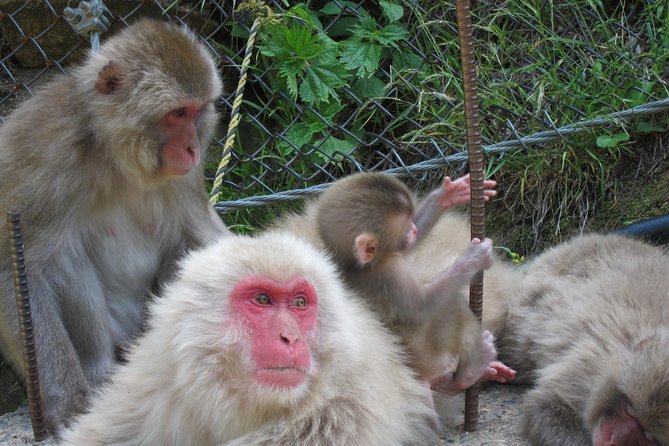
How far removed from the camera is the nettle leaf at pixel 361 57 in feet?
18.9

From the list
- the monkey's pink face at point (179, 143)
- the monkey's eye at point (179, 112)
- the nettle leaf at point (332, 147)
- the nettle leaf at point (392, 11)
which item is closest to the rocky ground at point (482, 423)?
the monkey's pink face at point (179, 143)

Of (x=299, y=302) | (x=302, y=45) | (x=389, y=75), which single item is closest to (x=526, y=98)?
(x=389, y=75)

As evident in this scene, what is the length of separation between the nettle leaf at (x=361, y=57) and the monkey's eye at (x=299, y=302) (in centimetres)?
301

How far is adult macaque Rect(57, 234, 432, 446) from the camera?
2.84 meters

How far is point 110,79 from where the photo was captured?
400 centimetres

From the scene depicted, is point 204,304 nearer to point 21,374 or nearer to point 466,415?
point 466,415

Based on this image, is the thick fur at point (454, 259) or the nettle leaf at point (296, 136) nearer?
the thick fur at point (454, 259)

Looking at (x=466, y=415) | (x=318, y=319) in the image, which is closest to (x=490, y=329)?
(x=466, y=415)

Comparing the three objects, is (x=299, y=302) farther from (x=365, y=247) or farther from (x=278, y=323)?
(x=365, y=247)

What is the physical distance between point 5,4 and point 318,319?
14.6 ft

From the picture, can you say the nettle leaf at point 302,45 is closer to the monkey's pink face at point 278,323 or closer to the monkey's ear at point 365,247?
the monkey's ear at point 365,247

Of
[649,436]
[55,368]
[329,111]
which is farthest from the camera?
[329,111]

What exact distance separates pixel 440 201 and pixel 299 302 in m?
1.27

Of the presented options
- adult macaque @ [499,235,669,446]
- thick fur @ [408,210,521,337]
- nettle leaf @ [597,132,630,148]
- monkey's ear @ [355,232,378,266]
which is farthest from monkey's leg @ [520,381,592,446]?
nettle leaf @ [597,132,630,148]
